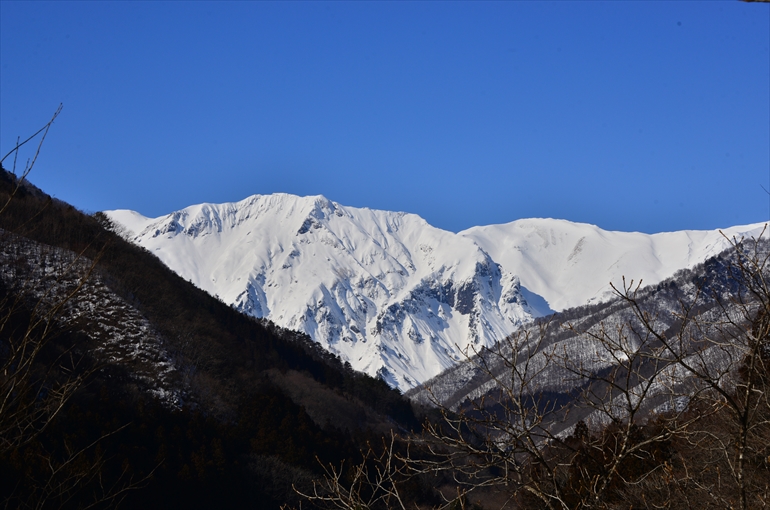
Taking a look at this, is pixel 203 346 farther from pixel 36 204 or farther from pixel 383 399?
pixel 383 399

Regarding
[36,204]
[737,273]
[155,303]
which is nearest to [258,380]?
[155,303]

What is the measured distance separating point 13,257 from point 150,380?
48.8 feet

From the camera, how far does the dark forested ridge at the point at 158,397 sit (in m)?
34.6

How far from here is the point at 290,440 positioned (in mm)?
50188

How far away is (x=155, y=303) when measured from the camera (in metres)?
64.6

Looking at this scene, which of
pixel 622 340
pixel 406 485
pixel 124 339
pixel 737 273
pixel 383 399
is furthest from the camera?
pixel 383 399

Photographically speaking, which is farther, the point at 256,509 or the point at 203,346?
the point at 203,346

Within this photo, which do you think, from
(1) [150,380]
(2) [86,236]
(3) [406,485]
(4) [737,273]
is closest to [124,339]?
(1) [150,380]

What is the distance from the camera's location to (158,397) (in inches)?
1922

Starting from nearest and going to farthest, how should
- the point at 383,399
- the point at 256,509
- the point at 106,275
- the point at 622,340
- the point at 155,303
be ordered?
the point at 622,340
the point at 256,509
the point at 106,275
the point at 155,303
the point at 383,399

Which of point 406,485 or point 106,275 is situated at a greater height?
point 106,275

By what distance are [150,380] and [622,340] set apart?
48760mm

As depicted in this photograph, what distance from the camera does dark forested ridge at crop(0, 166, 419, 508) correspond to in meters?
34.6

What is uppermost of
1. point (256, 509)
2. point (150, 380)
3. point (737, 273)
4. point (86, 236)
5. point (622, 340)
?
point (86, 236)
